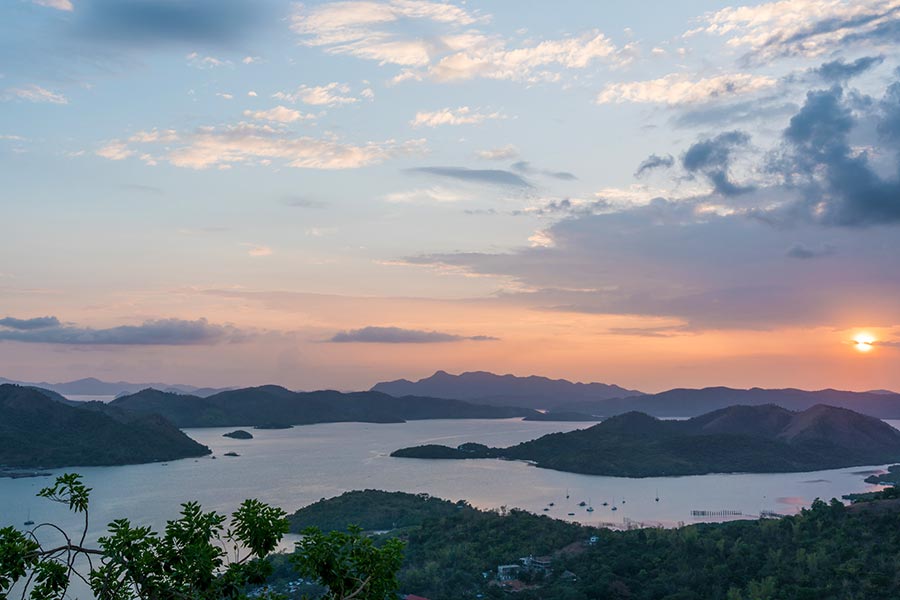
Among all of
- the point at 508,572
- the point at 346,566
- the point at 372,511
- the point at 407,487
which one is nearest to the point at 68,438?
the point at 407,487

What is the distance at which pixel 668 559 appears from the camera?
5569 centimetres

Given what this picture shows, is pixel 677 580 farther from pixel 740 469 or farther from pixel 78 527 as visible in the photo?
pixel 740 469

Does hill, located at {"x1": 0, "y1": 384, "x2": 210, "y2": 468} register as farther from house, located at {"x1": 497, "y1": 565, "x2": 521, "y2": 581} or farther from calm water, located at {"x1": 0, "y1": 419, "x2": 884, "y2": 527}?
house, located at {"x1": 497, "y1": 565, "x2": 521, "y2": 581}

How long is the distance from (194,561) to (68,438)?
19789cm

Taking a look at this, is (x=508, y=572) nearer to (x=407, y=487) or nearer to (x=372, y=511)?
(x=372, y=511)

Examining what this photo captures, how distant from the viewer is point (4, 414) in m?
189

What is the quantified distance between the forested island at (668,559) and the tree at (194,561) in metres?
40.0

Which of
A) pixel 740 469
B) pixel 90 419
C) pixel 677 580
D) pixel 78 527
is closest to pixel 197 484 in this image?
pixel 78 527

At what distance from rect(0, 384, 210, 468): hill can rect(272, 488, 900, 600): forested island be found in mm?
130742

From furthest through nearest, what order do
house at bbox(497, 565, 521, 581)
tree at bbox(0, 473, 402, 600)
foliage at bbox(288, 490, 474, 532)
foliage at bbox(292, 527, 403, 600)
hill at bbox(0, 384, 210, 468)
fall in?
hill at bbox(0, 384, 210, 468) → foliage at bbox(288, 490, 474, 532) → house at bbox(497, 565, 521, 581) → foliage at bbox(292, 527, 403, 600) → tree at bbox(0, 473, 402, 600)

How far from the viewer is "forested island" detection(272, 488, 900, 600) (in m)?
47.4

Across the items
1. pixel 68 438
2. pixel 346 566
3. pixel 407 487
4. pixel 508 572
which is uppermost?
pixel 346 566

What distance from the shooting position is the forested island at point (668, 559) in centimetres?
4741

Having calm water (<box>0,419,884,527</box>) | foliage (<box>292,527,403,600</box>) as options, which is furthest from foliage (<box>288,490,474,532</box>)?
foliage (<box>292,527,403,600</box>)
